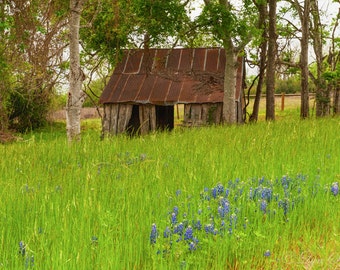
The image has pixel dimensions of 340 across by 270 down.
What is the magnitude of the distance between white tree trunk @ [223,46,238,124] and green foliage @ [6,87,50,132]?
1643 cm

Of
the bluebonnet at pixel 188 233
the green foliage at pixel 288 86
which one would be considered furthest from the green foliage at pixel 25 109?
the bluebonnet at pixel 188 233

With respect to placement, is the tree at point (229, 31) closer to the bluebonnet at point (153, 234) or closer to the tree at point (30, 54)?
the tree at point (30, 54)

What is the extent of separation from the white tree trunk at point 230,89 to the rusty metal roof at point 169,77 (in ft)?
2.90

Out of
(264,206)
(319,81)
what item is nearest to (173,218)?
(264,206)

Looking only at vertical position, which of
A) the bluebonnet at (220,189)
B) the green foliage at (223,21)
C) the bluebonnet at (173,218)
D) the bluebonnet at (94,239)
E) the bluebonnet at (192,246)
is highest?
the green foliage at (223,21)

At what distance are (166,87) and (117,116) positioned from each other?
9.05 feet

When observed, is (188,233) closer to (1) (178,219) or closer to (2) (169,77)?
(1) (178,219)

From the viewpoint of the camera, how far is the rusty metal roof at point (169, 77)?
22453 millimetres

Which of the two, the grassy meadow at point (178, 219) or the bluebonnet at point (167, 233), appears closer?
the grassy meadow at point (178, 219)

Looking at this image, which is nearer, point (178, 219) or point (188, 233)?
point (188, 233)

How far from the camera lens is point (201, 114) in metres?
22.4

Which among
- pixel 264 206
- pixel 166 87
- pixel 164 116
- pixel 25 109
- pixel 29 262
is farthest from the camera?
pixel 25 109

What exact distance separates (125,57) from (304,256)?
21.2m

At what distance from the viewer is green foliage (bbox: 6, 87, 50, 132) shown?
111ft
